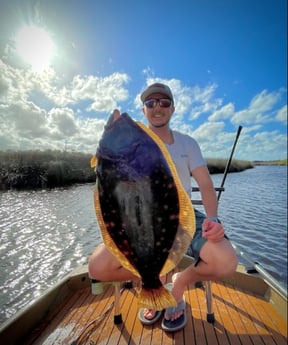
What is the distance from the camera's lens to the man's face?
222 cm

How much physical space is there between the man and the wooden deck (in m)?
0.14

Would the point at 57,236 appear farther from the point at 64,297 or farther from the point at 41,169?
the point at 41,169

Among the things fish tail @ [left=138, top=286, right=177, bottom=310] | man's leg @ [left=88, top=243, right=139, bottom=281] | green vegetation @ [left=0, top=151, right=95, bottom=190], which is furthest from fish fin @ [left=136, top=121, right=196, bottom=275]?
green vegetation @ [left=0, top=151, right=95, bottom=190]

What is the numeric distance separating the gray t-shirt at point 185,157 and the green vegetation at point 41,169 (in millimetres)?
982

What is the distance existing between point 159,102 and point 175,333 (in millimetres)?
2161

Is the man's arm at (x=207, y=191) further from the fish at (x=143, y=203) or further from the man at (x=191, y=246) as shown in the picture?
the fish at (x=143, y=203)

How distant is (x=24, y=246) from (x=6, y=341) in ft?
10.9

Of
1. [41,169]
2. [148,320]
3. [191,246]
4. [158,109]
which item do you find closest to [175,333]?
[148,320]

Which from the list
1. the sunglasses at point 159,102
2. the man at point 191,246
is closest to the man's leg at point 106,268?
the man at point 191,246

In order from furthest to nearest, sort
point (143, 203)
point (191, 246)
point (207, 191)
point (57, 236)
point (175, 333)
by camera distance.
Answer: point (57, 236)
point (175, 333)
point (207, 191)
point (191, 246)
point (143, 203)

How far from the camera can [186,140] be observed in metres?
2.40

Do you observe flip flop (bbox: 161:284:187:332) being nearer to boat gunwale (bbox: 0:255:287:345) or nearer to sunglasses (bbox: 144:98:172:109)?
boat gunwale (bbox: 0:255:287:345)

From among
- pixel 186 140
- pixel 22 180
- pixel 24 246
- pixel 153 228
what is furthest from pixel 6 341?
pixel 24 246

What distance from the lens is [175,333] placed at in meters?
2.44
